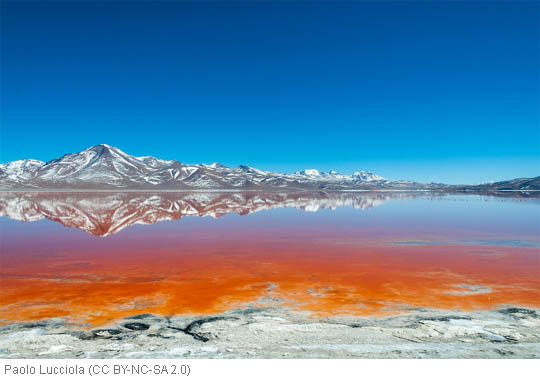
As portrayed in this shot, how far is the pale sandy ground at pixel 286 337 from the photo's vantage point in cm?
685

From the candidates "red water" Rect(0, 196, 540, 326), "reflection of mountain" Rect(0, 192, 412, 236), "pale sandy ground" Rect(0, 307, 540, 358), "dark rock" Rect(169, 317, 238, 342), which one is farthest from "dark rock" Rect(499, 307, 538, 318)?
"reflection of mountain" Rect(0, 192, 412, 236)

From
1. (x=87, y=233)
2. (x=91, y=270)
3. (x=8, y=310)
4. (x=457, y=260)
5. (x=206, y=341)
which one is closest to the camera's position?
(x=206, y=341)

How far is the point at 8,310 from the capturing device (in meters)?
9.35

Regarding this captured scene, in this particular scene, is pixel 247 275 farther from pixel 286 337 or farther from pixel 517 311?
pixel 517 311

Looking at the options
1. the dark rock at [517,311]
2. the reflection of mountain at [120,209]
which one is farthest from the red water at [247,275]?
the reflection of mountain at [120,209]

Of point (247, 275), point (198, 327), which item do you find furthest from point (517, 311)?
point (247, 275)

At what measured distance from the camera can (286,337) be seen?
24.9ft

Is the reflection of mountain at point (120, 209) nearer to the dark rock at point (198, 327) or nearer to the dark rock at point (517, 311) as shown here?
the dark rock at point (198, 327)

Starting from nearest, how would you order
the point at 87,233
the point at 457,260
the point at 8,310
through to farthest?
the point at 8,310
the point at 457,260
the point at 87,233

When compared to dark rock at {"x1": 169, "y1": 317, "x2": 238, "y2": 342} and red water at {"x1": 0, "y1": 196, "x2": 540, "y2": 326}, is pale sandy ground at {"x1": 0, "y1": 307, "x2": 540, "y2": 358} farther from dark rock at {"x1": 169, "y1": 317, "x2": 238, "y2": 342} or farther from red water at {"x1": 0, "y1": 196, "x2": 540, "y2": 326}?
red water at {"x1": 0, "y1": 196, "x2": 540, "y2": 326}

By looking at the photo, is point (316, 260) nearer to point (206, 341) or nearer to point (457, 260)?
point (457, 260)

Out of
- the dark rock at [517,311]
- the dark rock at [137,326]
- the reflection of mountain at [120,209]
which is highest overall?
the reflection of mountain at [120,209]
